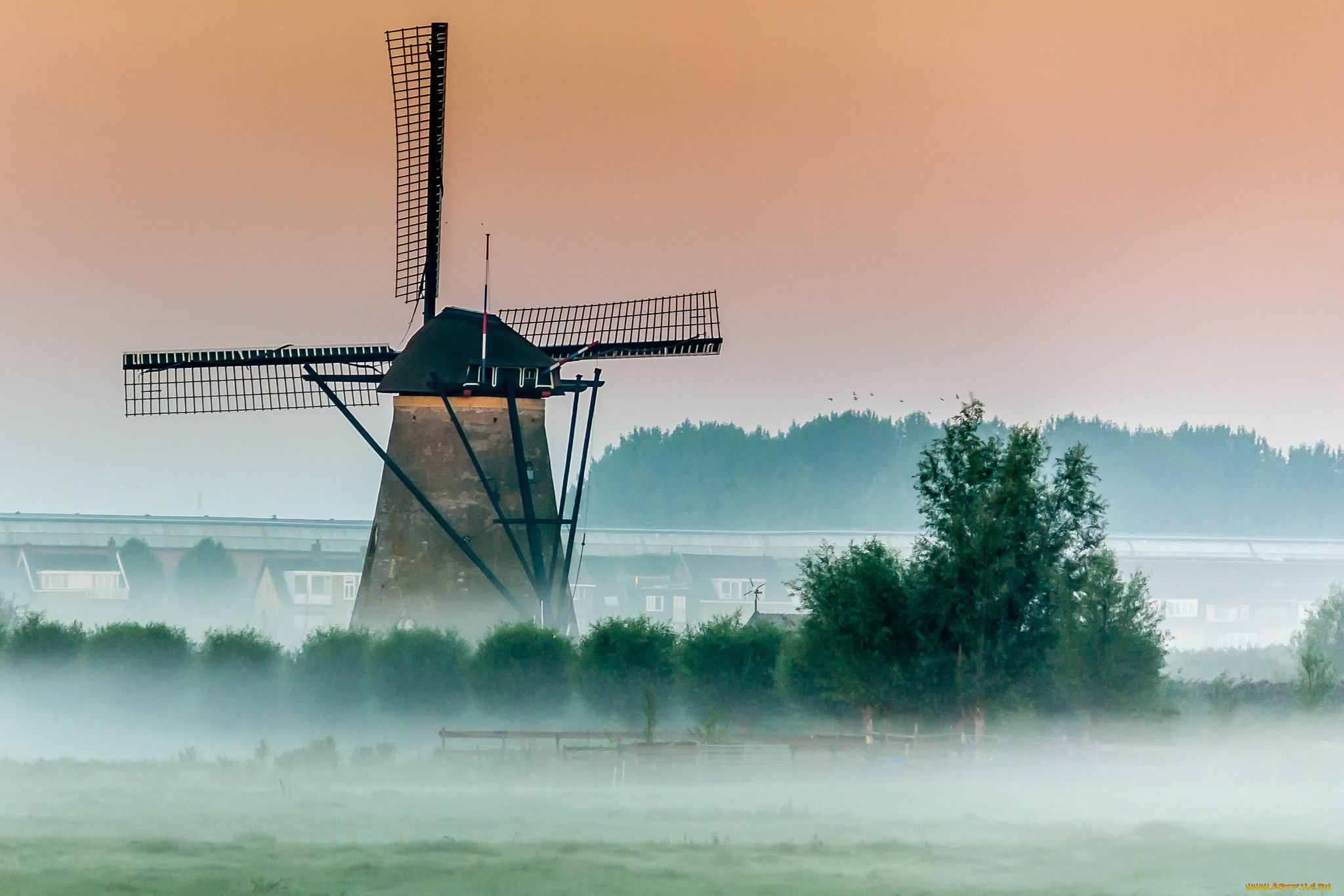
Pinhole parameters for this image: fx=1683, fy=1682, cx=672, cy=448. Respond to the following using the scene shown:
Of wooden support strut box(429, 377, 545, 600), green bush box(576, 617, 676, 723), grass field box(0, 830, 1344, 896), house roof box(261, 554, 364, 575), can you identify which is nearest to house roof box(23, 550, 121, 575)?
house roof box(261, 554, 364, 575)

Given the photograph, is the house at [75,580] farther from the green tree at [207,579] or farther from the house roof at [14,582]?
the green tree at [207,579]

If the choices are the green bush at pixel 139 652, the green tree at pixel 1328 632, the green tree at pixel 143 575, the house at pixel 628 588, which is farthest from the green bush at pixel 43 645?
the house at pixel 628 588

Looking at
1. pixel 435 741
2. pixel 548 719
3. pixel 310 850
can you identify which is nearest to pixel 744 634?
pixel 548 719

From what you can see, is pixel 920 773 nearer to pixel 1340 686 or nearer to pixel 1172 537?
pixel 1340 686

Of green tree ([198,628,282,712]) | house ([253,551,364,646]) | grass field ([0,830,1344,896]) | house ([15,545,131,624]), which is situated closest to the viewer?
grass field ([0,830,1344,896])

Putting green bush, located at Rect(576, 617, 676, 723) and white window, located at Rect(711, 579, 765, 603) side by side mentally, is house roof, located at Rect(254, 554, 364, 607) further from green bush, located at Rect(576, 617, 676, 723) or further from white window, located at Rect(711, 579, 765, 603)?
green bush, located at Rect(576, 617, 676, 723)

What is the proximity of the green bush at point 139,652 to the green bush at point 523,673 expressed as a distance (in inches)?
295

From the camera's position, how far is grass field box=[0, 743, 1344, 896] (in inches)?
843

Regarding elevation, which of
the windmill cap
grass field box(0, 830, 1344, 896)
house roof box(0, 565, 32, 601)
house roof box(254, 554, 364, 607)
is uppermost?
the windmill cap

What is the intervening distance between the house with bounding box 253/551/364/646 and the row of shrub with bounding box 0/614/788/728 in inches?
1890

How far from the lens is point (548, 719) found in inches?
1587

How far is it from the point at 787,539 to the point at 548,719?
261 feet

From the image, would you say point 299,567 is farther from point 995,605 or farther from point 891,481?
point 891,481

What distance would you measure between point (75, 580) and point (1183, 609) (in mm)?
63853
